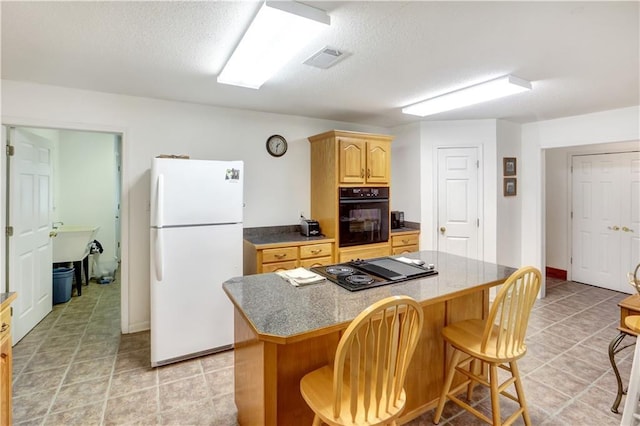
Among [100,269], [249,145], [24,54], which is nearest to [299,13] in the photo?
[24,54]

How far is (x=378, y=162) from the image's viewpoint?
3855 mm

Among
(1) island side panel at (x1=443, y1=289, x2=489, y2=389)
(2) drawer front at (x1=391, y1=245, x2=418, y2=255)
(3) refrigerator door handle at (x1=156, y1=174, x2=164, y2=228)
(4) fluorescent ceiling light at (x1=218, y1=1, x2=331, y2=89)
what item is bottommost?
(1) island side panel at (x1=443, y1=289, x2=489, y2=389)

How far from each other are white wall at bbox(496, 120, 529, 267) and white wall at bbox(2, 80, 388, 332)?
2.32 metres

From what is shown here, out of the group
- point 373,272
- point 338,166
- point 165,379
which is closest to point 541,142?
point 338,166

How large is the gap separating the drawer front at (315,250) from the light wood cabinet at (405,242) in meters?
0.97

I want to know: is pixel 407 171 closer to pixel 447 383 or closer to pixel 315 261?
pixel 315 261

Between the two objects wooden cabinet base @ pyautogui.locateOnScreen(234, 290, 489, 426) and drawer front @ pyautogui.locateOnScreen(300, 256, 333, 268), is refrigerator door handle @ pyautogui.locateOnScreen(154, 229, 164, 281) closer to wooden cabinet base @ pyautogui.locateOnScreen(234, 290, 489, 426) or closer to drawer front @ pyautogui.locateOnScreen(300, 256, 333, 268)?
wooden cabinet base @ pyautogui.locateOnScreen(234, 290, 489, 426)

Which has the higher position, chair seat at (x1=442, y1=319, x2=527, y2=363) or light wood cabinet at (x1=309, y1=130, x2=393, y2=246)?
light wood cabinet at (x1=309, y1=130, x2=393, y2=246)

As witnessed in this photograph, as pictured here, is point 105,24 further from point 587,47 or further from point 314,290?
point 587,47

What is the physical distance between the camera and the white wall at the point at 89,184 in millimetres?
4949

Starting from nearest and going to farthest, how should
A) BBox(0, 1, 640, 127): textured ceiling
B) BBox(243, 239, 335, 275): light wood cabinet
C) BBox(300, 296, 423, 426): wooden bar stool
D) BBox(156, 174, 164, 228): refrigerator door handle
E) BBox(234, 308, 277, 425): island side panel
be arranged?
BBox(300, 296, 423, 426): wooden bar stool → BBox(234, 308, 277, 425): island side panel → BBox(0, 1, 640, 127): textured ceiling → BBox(156, 174, 164, 228): refrigerator door handle → BBox(243, 239, 335, 275): light wood cabinet

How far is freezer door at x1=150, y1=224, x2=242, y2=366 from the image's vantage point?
2539 millimetres

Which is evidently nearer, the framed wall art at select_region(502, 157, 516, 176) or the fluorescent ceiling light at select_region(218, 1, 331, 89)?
the fluorescent ceiling light at select_region(218, 1, 331, 89)

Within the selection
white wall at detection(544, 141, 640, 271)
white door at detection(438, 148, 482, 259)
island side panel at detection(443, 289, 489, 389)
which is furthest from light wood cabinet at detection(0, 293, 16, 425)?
white wall at detection(544, 141, 640, 271)
